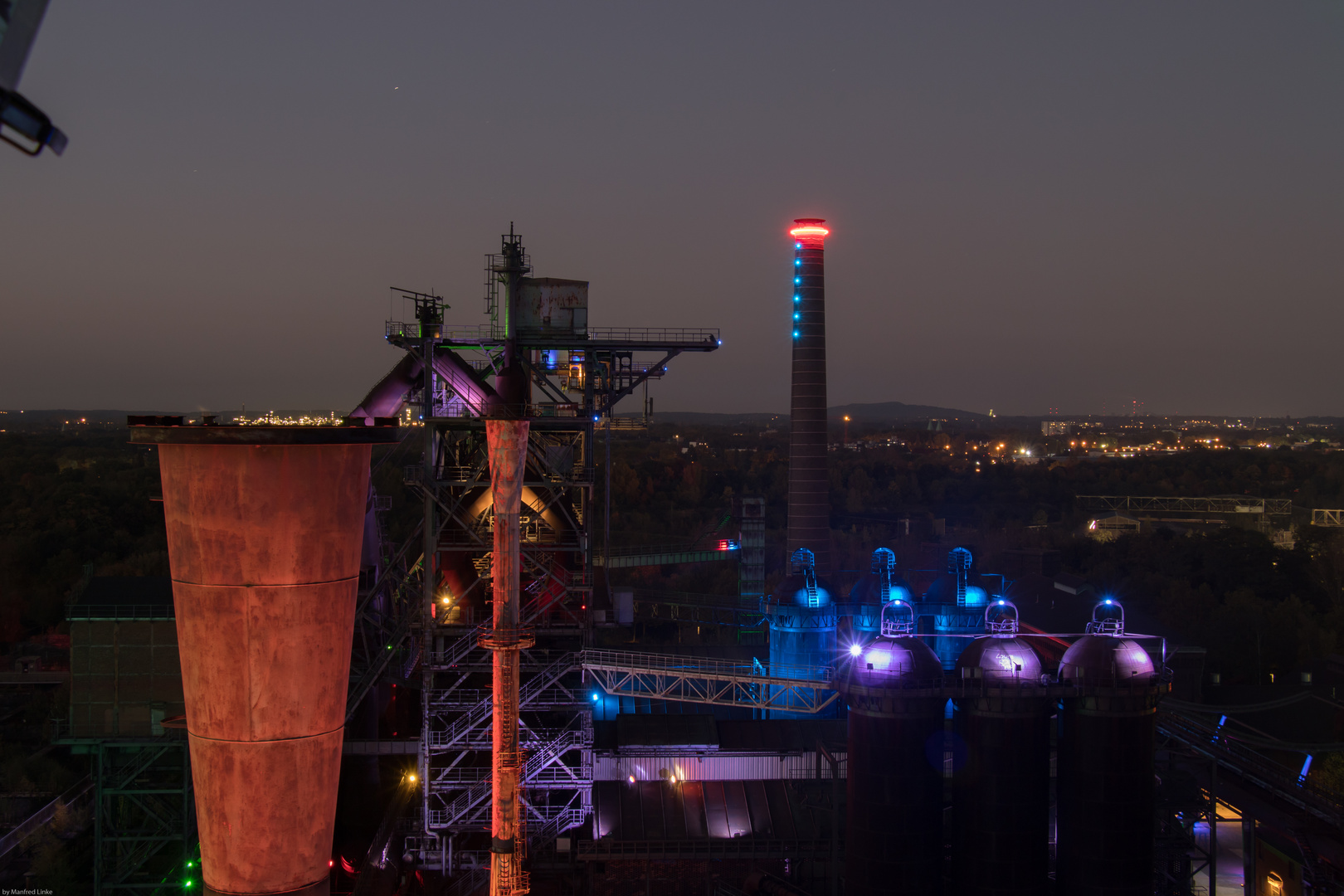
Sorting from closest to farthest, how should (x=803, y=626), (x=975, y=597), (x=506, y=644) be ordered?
(x=506, y=644) < (x=975, y=597) < (x=803, y=626)

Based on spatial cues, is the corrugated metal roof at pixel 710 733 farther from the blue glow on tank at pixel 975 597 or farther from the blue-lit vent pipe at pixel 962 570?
the blue glow on tank at pixel 975 597

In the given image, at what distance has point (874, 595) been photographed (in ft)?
105

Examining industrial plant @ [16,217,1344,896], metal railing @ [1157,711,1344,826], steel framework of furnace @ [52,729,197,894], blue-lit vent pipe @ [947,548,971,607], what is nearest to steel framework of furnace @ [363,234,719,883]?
industrial plant @ [16,217,1344,896]

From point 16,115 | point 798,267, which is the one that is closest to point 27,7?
point 16,115

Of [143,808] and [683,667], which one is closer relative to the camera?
[143,808]

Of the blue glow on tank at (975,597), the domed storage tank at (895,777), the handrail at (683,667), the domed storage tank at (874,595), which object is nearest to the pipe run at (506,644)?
the handrail at (683,667)

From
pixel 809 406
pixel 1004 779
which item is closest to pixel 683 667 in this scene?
pixel 1004 779

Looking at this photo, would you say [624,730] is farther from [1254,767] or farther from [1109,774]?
[1254,767]

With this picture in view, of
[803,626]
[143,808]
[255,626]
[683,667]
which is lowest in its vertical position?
[143,808]

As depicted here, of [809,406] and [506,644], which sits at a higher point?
[809,406]

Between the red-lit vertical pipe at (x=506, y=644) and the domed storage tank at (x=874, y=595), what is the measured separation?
15.5 m

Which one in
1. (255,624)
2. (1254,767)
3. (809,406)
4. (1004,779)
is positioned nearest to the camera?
(255,624)

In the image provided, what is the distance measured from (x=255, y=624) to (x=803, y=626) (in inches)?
954

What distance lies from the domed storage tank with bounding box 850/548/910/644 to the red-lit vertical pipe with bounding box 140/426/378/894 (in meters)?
21.1
